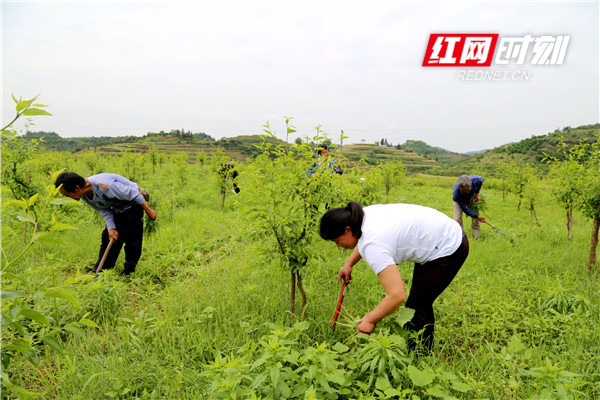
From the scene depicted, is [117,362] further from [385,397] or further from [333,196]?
[333,196]

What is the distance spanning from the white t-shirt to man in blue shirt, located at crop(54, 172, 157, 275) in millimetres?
3530

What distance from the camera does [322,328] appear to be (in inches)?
123

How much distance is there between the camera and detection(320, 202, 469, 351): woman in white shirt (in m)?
2.23

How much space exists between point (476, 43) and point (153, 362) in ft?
28.9

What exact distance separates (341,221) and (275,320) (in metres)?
1.71

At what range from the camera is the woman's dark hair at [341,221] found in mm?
2352

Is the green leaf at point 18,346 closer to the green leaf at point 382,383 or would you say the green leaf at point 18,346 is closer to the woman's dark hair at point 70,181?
the green leaf at point 382,383

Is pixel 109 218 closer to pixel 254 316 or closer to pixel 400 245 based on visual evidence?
pixel 254 316

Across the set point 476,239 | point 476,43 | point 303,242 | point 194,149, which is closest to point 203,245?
point 303,242

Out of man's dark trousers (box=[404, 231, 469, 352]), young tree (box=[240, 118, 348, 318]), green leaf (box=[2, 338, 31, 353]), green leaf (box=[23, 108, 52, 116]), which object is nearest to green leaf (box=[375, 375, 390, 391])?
man's dark trousers (box=[404, 231, 469, 352])

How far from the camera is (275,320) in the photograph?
341 cm

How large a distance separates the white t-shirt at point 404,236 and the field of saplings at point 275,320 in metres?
0.54

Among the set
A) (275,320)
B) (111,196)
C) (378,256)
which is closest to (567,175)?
(378,256)

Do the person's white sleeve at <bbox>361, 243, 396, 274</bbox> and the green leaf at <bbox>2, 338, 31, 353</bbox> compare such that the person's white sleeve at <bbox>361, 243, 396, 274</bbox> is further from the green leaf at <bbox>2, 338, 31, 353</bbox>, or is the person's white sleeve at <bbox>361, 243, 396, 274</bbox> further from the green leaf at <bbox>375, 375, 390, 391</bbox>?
the green leaf at <bbox>2, 338, 31, 353</bbox>
